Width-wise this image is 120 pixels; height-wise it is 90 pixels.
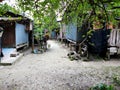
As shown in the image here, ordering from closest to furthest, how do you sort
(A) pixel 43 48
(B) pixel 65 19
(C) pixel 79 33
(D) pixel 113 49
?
(B) pixel 65 19, (D) pixel 113 49, (C) pixel 79 33, (A) pixel 43 48

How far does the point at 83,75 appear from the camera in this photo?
27.8ft

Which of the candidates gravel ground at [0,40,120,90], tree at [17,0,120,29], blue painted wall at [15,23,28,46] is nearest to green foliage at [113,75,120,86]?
gravel ground at [0,40,120,90]

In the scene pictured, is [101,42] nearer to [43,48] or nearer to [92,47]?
[92,47]

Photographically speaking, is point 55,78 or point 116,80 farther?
point 55,78

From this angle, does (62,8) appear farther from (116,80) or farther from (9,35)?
(9,35)

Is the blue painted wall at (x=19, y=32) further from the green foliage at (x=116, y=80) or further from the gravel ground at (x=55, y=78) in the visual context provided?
the green foliage at (x=116, y=80)

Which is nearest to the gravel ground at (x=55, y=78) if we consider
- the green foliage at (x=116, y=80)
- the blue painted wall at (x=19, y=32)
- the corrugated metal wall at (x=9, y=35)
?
the green foliage at (x=116, y=80)

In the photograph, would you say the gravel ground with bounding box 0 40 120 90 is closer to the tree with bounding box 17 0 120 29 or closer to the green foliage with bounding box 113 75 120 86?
the green foliage with bounding box 113 75 120 86

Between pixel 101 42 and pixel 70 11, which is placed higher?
pixel 70 11

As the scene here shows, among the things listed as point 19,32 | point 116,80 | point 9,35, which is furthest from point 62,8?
point 19,32

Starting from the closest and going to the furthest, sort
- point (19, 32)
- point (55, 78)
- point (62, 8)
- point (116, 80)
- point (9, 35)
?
point (62, 8)
point (116, 80)
point (55, 78)
point (9, 35)
point (19, 32)

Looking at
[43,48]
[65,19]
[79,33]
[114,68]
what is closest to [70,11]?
[65,19]

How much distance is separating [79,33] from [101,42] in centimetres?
230

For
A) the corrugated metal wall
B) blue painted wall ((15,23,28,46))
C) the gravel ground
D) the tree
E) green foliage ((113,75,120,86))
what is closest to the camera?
the tree
